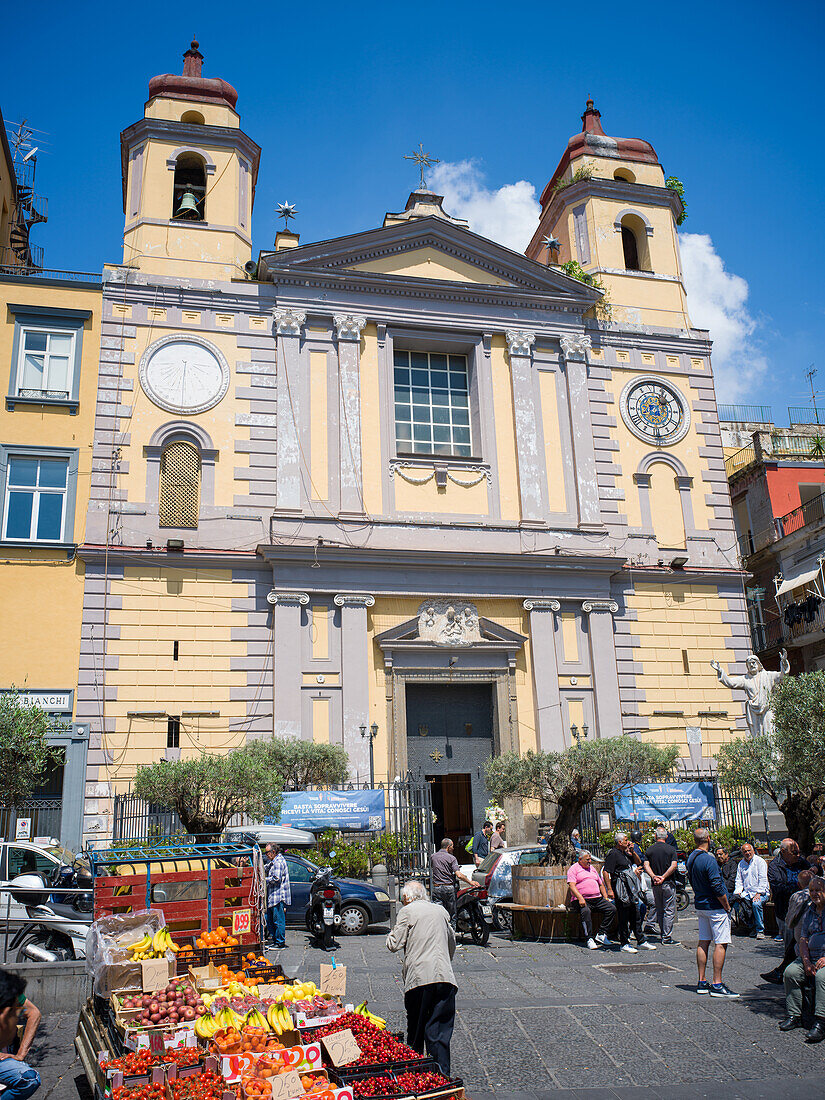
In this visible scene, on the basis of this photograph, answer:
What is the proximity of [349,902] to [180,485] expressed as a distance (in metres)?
11.5

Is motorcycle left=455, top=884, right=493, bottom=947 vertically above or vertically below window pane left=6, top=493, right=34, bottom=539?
below

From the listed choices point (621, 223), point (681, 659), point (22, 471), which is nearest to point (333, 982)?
point (22, 471)

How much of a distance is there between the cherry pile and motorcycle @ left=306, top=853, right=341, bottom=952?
748cm

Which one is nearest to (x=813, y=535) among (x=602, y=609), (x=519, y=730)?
(x=602, y=609)

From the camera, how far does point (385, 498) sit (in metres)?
24.7

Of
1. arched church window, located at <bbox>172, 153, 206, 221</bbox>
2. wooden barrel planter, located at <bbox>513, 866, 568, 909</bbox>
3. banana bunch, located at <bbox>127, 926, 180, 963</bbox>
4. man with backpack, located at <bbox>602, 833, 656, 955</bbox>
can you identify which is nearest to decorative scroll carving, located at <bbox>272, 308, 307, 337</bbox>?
arched church window, located at <bbox>172, 153, 206, 221</bbox>

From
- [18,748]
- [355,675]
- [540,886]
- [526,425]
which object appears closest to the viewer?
[540,886]

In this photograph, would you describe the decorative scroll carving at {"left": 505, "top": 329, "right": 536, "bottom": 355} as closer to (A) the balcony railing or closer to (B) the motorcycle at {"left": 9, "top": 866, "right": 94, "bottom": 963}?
(A) the balcony railing

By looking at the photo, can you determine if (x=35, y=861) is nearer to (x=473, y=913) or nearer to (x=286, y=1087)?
(x=473, y=913)

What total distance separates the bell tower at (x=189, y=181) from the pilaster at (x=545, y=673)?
1219cm

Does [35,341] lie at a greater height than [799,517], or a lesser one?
greater

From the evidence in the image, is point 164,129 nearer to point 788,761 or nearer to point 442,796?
point 442,796

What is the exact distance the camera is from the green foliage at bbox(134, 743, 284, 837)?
18156 millimetres

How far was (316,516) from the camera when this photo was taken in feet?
78.3
